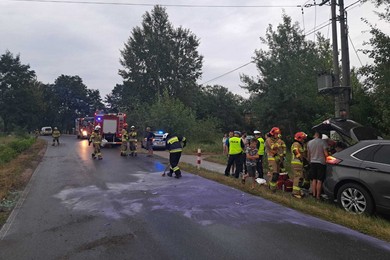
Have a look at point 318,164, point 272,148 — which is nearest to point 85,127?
point 272,148

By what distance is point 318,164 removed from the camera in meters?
8.51

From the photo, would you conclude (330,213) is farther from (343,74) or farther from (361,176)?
(343,74)

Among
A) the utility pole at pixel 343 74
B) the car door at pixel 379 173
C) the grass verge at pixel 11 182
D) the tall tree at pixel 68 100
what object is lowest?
→ the grass verge at pixel 11 182

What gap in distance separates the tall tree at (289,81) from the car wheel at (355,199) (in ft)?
39.6

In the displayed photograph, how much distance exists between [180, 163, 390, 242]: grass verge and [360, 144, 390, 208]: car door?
407mm

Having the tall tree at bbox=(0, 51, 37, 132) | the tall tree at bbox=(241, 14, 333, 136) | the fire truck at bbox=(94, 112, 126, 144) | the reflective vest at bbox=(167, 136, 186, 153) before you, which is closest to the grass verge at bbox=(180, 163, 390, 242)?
the reflective vest at bbox=(167, 136, 186, 153)

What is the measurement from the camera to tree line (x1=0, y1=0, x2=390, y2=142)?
16.9 m

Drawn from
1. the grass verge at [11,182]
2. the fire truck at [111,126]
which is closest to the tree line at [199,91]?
the fire truck at [111,126]

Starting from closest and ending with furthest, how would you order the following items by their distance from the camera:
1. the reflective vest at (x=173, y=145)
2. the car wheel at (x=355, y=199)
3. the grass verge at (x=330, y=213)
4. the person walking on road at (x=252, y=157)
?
the grass verge at (x=330, y=213) < the car wheel at (x=355, y=199) < the person walking on road at (x=252, y=157) < the reflective vest at (x=173, y=145)

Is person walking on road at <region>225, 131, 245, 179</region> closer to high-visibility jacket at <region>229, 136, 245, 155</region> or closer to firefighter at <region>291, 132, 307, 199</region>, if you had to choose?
high-visibility jacket at <region>229, 136, 245, 155</region>

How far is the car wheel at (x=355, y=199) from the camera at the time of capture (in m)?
6.89

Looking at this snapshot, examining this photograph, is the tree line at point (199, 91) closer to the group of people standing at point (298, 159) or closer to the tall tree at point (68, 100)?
the tall tree at point (68, 100)

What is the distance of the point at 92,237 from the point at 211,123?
30867mm

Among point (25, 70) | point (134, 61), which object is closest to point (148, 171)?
point (134, 61)
